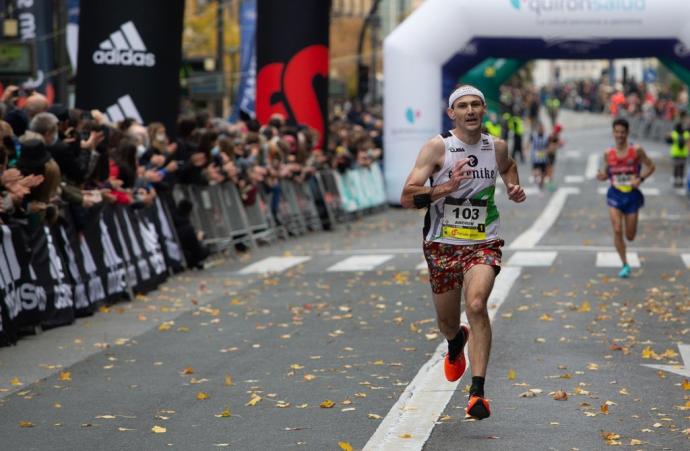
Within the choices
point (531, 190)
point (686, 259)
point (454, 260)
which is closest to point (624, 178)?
point (686, 259)

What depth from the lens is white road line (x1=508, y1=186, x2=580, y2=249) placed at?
23.8 meters

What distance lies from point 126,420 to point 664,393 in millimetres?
3090

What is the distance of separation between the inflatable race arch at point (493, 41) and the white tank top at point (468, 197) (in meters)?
23.4

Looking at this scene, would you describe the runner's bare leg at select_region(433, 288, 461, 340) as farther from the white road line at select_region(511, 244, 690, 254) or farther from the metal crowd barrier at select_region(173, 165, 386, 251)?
the white road line at select_region(511, 244, 690, 254)

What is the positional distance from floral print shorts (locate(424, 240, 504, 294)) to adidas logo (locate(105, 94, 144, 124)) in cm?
1152

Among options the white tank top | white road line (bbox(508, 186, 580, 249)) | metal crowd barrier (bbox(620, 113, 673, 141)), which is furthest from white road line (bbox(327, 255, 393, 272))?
metal crowd barrier (bbox(620, 113, 673, 141))

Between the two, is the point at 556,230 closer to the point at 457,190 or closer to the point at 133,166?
the point at 133,166

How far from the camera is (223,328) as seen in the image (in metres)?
13.4

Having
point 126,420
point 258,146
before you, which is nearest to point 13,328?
point 126,420

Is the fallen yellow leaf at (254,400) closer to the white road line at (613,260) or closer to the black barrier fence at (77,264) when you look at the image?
the black barrier fence at (77,264)

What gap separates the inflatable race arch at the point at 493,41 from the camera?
105 feet

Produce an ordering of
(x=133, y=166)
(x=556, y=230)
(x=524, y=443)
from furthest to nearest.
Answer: (x=556, y=230)
(x=133, y=166)
(x=524, y=443)

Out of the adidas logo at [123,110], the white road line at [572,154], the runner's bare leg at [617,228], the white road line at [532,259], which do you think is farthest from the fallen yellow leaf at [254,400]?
the white road line at [572,154]

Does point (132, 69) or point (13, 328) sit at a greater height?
point (132, 69)
